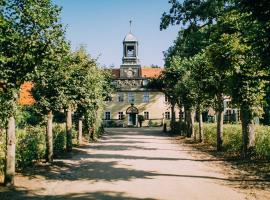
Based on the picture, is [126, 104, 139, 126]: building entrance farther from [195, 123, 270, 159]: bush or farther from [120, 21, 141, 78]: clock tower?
[195, 123, 270, 159]: bush

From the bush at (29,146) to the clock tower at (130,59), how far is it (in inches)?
1971

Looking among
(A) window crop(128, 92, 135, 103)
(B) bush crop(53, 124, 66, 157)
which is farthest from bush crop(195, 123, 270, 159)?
(A) window crop(128, 92, 135, 103)

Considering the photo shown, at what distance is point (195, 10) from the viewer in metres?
29.4

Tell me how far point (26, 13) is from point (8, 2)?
69 cm

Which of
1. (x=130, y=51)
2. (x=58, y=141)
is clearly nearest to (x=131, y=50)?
(x=130, y=51)

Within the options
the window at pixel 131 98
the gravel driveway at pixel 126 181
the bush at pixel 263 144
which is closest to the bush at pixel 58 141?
the gravel driveway at pixel 126 181

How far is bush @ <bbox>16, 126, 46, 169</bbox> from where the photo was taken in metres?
16.1

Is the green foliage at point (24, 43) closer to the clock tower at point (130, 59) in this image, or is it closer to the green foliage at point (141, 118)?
the clock tower at point (130, 59)

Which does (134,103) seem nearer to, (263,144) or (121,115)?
(121,115)

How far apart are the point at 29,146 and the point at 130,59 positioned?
54.2 metres

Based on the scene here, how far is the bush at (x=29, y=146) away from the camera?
16.1 metres

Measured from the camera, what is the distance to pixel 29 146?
677 inches

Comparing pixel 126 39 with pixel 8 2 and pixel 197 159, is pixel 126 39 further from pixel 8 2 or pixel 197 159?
pixel 8 2

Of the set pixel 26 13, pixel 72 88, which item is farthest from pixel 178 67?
pixel 26 13
